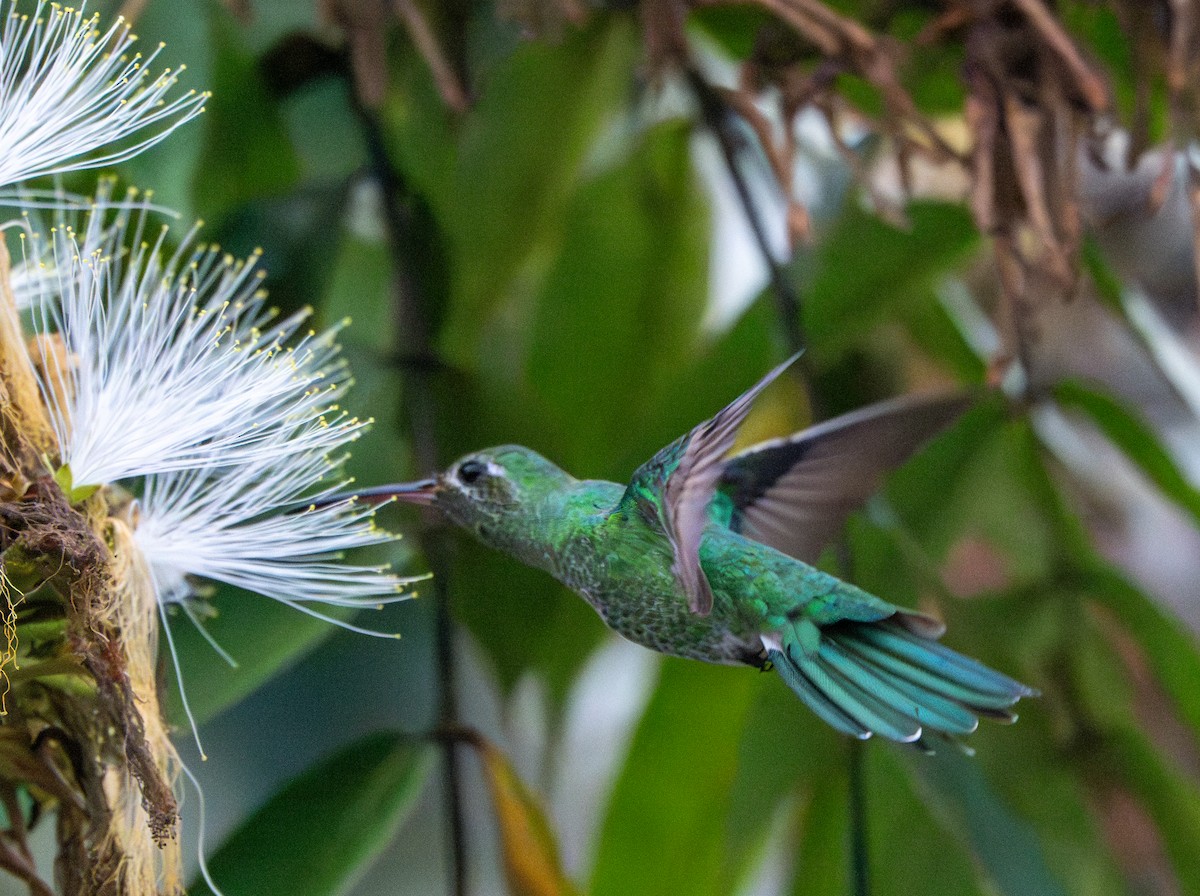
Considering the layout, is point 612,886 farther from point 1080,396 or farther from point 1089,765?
point 1080,396

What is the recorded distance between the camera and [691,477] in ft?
1.79

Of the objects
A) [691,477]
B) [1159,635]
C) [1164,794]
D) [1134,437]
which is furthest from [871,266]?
[691,477]

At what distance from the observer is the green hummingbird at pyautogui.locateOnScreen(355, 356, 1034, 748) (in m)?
0.62

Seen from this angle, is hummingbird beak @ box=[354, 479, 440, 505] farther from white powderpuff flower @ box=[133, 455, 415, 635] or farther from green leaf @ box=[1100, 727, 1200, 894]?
green leaf @ box=[1100, 727, 1200, 894]

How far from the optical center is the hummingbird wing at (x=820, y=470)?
738 millimetres

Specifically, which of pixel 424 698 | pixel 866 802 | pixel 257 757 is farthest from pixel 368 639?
pixel 866 802

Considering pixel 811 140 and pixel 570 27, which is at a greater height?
pixel 570 27

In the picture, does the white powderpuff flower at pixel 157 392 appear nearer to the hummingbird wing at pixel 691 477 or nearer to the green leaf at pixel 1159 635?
the hummingbird wing at pixel 691 477

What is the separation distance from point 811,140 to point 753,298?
0.73 feet

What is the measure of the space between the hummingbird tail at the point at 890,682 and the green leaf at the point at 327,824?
27 cm

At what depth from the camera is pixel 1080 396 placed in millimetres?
1099

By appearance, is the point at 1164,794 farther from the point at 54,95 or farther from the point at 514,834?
the point at 54,95

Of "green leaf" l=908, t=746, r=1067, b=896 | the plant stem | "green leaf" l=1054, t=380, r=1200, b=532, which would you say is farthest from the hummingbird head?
"green leaf" l=1054, t=380, r=1200, b=532

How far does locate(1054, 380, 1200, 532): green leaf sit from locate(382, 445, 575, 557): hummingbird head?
→ 0.59m
